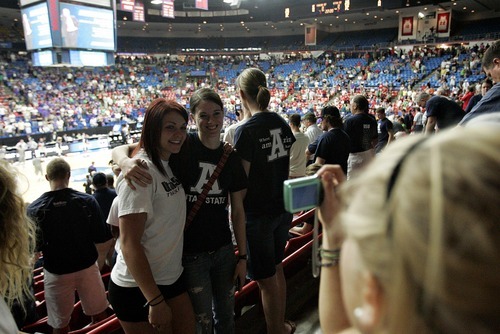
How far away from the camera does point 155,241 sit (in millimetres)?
1622

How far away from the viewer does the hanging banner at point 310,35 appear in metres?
34.8

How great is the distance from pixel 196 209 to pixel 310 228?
2508 millimetres

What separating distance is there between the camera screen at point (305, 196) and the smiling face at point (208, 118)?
1107 millimetres

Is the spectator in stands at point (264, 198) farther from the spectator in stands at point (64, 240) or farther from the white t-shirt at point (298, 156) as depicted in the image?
the white t-shirt at point (298, 156)

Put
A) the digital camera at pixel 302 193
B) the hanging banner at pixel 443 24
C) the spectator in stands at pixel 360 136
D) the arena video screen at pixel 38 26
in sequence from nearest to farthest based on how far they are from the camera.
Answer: the digital camera at pixel 302 193 < the spectator in stands at pixel 360 136 < the arena video screen at pixel 38 26 < the hanging banner at pixel 443 24

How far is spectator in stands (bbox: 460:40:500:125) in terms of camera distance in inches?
77.2

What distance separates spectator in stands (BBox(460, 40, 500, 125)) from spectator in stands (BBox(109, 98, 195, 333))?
1581mm

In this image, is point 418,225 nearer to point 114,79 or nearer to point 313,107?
point 313,107

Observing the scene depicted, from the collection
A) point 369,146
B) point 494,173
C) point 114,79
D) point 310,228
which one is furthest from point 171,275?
point 114,79

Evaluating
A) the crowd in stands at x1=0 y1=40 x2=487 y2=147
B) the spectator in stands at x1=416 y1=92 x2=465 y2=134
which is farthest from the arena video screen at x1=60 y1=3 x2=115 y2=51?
the spectator in stands at x1=416 y1=92 x2=465 y2=134

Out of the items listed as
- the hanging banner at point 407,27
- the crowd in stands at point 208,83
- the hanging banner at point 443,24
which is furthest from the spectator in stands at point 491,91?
the hanging banner at point 407,27

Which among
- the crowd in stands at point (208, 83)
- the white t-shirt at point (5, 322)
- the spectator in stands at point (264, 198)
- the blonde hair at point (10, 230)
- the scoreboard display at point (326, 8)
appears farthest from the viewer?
the scoreboard display at point (326, 8)

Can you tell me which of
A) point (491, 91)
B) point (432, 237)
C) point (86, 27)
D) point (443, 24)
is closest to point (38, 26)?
point (86, 27)

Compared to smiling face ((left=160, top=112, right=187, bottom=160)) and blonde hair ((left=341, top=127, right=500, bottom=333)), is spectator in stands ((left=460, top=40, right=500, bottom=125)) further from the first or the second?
blonde hair ((left=341, top=127, right=500, bottom=333))
